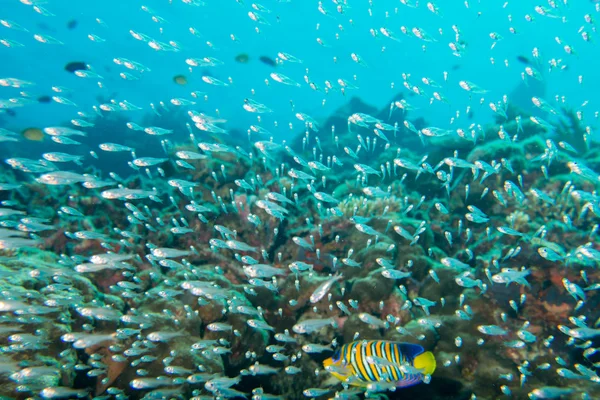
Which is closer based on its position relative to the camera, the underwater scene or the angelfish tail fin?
the angelfish tail fin

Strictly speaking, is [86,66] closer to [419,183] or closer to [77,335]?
[77,335]

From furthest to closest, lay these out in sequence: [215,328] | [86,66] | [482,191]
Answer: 1. [86,66]
2. [482,191]
3. [215,328]

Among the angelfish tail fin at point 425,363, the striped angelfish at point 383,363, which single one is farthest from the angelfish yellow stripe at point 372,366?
the angelfish tail fin at point 425,363

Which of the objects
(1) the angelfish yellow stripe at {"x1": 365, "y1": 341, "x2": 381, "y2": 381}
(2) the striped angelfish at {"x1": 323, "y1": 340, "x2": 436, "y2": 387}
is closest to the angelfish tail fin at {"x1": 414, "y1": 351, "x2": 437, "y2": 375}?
(2) the striped angelfish at {"x1": 323, "y1": 340, "x2": 436, "y2": 387}

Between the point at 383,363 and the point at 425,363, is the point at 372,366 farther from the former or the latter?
the point at 425,363

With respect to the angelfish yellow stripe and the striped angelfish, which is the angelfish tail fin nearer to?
the striped angelfish

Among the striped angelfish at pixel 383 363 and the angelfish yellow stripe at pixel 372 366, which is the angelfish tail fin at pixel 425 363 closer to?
the striped angelfish at pixel 383 363

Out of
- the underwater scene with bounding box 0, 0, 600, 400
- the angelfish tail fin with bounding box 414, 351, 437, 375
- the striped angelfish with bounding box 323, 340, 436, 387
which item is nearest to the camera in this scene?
the striped angelfish with bounding box 323, 340, 436, 387

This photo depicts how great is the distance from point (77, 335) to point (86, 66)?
1248cm

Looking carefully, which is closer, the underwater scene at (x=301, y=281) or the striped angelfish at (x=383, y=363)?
the striped angelfish at (x=383, y=363)

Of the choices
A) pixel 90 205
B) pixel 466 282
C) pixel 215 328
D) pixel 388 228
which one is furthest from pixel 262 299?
pixel 90 205

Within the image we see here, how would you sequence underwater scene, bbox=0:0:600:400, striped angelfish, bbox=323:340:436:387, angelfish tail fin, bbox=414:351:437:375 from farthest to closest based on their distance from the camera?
underwater scene, bbox=0:0:600:400, angelfish tail fin, bbox=414:351:437:375, striped angelfish, bbox=323:340:436:387

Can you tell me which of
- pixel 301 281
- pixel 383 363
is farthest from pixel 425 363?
pixel 301 281

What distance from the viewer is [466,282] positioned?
5.38m
